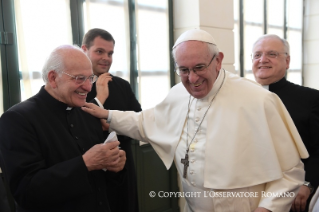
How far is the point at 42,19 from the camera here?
2.88 metres

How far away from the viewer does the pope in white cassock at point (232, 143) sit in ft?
5.52

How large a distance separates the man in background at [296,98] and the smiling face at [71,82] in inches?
57.6

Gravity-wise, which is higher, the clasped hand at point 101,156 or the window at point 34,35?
the window at point 34,35

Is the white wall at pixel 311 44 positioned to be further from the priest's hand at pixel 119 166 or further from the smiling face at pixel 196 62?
the priest's hand at pixel 119 166

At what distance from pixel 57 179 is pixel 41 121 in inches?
12.7

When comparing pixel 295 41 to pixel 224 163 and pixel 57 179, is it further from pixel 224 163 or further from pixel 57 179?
pixel 57 179

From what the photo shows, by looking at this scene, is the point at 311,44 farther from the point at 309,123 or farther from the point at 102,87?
the point at 102,87

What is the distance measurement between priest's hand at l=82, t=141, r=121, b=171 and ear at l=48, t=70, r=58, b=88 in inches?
15.9

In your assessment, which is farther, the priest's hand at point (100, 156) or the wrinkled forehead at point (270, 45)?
the wrinkled forehead at point (270, 45)

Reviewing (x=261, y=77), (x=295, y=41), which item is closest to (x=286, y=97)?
(x=261, y=77)

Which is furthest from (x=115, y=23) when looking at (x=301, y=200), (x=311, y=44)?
(x=311, y=44)

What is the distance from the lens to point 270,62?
7.97ft

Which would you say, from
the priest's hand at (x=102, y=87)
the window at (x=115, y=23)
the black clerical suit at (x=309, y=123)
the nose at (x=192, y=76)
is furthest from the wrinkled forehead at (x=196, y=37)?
the window at (x=115, y=23)

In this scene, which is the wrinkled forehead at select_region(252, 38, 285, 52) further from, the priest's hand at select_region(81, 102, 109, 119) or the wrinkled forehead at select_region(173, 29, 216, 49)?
the priest's hand at select_region(81, 102, 109, 119)
